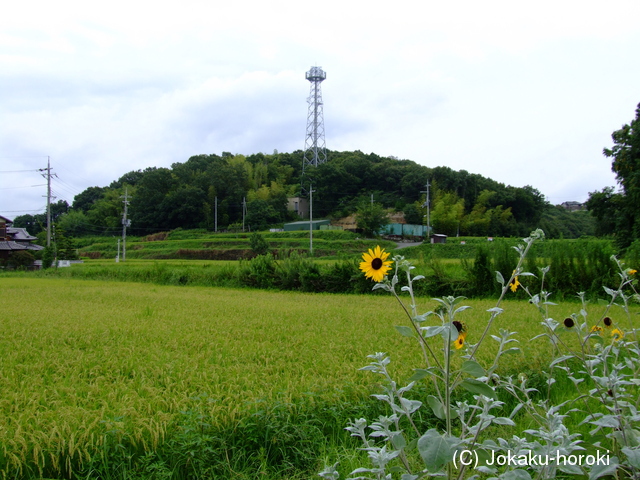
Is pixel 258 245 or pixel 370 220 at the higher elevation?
pixel 370 220

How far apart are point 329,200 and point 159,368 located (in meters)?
54.0

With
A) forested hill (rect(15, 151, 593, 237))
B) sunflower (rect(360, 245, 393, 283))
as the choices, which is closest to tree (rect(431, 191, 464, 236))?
forested hill (rect(15, 151, 593, 237))

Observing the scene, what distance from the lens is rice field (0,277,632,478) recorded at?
2281mm

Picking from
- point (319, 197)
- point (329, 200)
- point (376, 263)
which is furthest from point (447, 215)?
point (376, 263)

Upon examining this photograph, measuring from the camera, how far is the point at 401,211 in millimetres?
53250

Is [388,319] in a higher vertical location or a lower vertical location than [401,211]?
lower

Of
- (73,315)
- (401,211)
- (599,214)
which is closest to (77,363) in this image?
(73,315)

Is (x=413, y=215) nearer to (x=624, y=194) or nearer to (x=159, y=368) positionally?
(x=624, y=194)

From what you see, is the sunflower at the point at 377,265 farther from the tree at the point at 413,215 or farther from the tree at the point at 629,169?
the tree at the point at 413,215

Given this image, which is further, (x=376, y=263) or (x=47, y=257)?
(x=47, y=257)

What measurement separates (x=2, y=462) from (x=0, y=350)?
2.75m

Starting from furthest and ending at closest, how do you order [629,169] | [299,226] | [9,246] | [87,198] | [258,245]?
[87,198] → [299,226] → [9,246] → [258,245] → [629,169]

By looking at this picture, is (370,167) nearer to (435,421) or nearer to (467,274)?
(467,274)

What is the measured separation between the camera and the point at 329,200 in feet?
188
